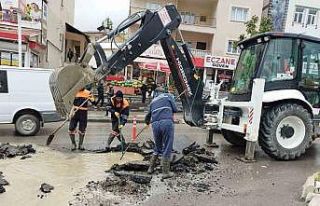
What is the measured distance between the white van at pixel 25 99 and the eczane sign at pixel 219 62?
20.9 meters

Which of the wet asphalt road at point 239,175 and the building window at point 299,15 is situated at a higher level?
the building window at point 299,15

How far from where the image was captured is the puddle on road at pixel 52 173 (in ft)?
19.3

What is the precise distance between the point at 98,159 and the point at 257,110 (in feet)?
12.0

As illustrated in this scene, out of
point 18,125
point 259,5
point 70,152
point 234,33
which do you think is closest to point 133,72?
point 234,33

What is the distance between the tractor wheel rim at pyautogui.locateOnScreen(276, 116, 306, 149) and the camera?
8.80m

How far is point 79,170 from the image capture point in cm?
751

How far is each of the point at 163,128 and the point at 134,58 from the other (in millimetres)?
2069

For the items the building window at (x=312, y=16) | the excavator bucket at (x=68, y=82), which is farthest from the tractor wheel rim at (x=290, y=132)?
the building window at (x=312, y=16)

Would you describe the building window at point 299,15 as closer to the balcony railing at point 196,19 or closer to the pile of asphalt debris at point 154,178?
the balcony railing at point 196,19

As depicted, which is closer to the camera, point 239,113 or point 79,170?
point 79,170

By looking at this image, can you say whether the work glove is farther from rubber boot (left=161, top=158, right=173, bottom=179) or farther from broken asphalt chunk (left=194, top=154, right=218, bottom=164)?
broken asphalt chunk (left=194, top=154, right=218, bottom=164)

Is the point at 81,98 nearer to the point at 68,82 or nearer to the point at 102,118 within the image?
the point at 68,82

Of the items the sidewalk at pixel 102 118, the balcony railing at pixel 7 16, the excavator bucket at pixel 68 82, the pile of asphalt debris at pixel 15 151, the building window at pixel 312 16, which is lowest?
the sidewalk at pixel 102 118

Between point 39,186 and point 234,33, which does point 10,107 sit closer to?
point 39,186
